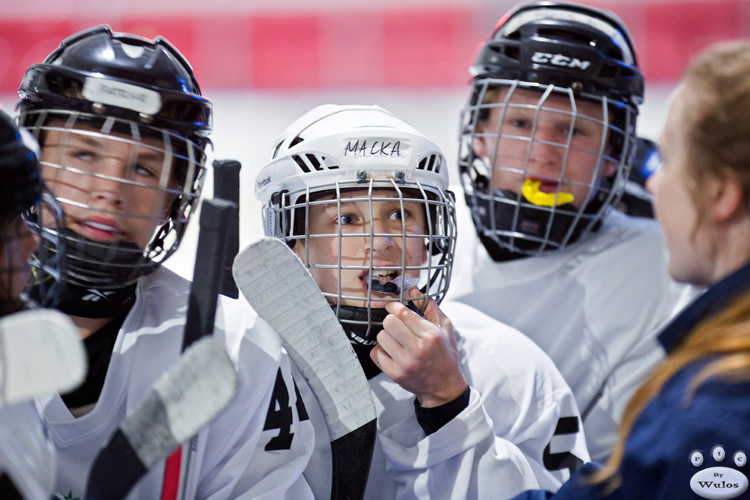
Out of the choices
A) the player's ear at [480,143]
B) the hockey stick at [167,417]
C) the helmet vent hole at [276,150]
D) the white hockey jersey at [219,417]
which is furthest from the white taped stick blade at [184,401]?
the player's ear at [480,143]

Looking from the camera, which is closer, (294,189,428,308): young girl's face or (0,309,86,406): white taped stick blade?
(0,309,86,406): white taped stick blade

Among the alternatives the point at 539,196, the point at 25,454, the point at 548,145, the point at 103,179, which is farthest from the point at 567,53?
the point at 25,454

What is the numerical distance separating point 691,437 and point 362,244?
687mm

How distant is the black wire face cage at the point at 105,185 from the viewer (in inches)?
46.1

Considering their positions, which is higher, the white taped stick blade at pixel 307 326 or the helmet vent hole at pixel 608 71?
the helmet vent hole at pixel 608 71

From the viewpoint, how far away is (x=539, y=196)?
178 centimetres

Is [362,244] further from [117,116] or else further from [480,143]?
[480,143]

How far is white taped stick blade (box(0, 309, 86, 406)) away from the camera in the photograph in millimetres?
728

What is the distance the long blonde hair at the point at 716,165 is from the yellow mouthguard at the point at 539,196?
0.84m

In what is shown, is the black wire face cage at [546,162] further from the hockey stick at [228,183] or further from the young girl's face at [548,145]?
the hockey stick at [228,183]

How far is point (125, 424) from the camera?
2.97 ft

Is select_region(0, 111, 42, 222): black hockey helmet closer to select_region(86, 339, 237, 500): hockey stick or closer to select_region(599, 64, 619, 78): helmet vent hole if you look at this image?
select_region(86, 339, 237, 500): hockey stick
